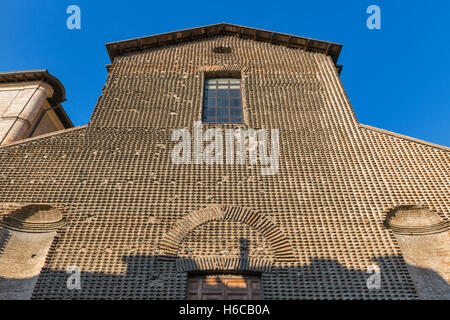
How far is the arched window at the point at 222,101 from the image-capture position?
11.1 m

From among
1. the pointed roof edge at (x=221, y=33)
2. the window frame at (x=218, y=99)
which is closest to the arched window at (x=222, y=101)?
the window frame at (x=218, y=99)

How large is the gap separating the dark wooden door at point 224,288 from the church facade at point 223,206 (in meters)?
0.02

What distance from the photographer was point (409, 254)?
7.63m

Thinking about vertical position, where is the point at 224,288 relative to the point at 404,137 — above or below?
below

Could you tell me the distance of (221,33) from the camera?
48.5 ft

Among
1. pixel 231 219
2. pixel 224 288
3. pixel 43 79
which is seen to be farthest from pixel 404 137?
pixel 43 79

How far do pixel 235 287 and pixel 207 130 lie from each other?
4.68 meters

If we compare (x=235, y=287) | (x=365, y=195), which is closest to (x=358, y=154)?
(x=365, y=195)

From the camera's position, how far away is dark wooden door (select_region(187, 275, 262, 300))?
6844mm

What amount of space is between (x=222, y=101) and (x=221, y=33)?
451 centimetres

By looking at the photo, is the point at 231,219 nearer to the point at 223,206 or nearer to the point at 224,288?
the point at 223,206

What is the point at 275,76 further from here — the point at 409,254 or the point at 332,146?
the point at 409,254

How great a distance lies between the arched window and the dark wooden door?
5.25 meters

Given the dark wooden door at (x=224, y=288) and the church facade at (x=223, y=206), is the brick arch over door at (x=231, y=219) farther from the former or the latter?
the dark wooden door at (x=224, y=288)
